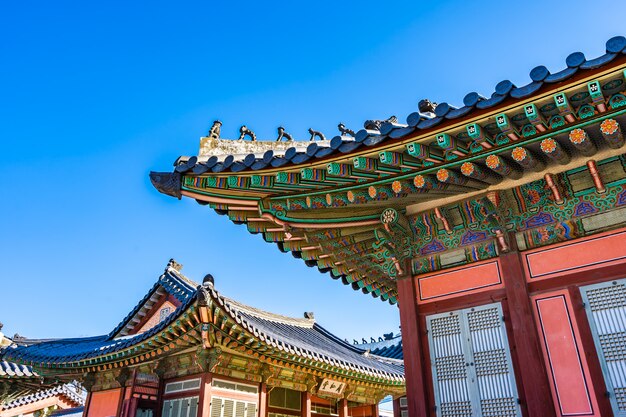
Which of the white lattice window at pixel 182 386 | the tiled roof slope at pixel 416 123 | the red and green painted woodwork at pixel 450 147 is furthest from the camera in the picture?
the white lattice window at pixel 182 386

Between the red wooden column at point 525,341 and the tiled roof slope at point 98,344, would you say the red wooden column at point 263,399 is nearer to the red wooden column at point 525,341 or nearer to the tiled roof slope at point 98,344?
the tiled roof slope at point 98,344

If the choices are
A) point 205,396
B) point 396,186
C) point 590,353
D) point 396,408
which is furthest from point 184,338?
point 396,408

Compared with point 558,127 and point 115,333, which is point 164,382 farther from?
point 558,127

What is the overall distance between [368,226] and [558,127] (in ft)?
8.92

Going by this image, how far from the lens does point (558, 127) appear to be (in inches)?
173

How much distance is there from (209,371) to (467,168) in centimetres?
863

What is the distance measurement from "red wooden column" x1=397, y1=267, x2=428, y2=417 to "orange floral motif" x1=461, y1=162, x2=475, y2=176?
5.72 ft

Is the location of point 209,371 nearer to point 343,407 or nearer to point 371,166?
point 343,407

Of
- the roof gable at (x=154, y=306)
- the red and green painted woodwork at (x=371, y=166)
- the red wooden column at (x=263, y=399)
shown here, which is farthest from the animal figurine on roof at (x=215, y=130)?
the roof gable at (x=154, y=306)

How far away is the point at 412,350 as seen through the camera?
570 cm

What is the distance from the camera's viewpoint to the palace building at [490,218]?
4.37 m

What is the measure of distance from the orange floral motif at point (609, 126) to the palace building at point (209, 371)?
7.57m

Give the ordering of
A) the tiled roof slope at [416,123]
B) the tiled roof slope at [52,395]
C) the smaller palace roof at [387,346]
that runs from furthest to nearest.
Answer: the smaller palace roof at [387,346] < the tiled roof slope at [52,395] < the tiled roof slope at [416,123]

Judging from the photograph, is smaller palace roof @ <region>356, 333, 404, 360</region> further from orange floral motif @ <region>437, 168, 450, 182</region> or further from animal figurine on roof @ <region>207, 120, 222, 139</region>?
orange floral motif @ <region>437, 168, 450, 182</region>
